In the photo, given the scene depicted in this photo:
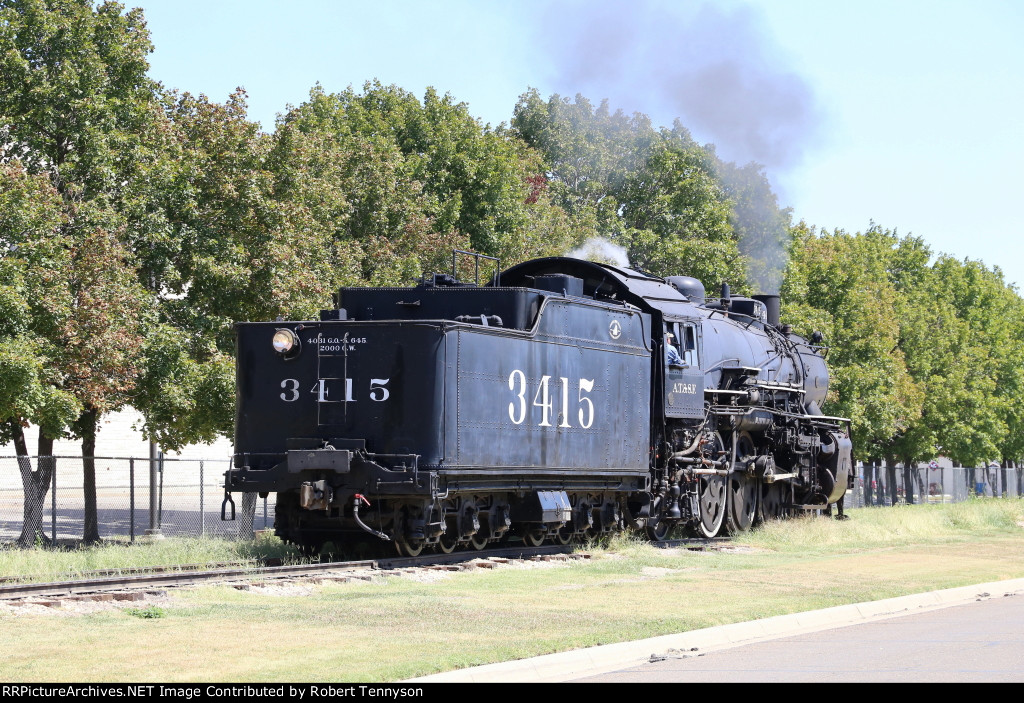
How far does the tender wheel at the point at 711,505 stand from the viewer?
2252cm

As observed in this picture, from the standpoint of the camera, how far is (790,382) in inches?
1045

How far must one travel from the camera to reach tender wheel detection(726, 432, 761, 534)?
77.5 ft

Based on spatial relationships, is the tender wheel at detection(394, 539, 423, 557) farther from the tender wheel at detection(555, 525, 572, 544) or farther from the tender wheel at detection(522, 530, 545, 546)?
the tender wheel at detection(555, 525, 572, 544)

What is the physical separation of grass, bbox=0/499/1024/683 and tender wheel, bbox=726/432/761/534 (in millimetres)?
3231

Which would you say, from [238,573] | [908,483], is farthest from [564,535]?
[908,483]

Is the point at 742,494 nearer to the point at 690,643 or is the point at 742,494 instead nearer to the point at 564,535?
the point at 564,535

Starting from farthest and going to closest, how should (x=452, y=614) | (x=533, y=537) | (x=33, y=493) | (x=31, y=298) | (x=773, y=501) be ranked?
(x=773, y=501) → (x=33, y=493) → (x=533, y=537) → (x=31, y=298) → (x=452, y=614)

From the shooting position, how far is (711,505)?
22922 mm

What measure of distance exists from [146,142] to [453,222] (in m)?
13.8

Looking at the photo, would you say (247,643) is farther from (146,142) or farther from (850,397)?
(850,397)

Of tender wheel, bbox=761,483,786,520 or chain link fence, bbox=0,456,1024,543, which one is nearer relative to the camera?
chain link fence, bbox=0,456,1024,543

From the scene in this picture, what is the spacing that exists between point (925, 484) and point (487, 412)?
140ft

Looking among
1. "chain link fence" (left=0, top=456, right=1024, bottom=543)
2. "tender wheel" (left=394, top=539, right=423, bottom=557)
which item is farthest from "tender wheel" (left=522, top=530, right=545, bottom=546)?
"chain link fence" (left=0, top=456, right=1024, bottom=543)
